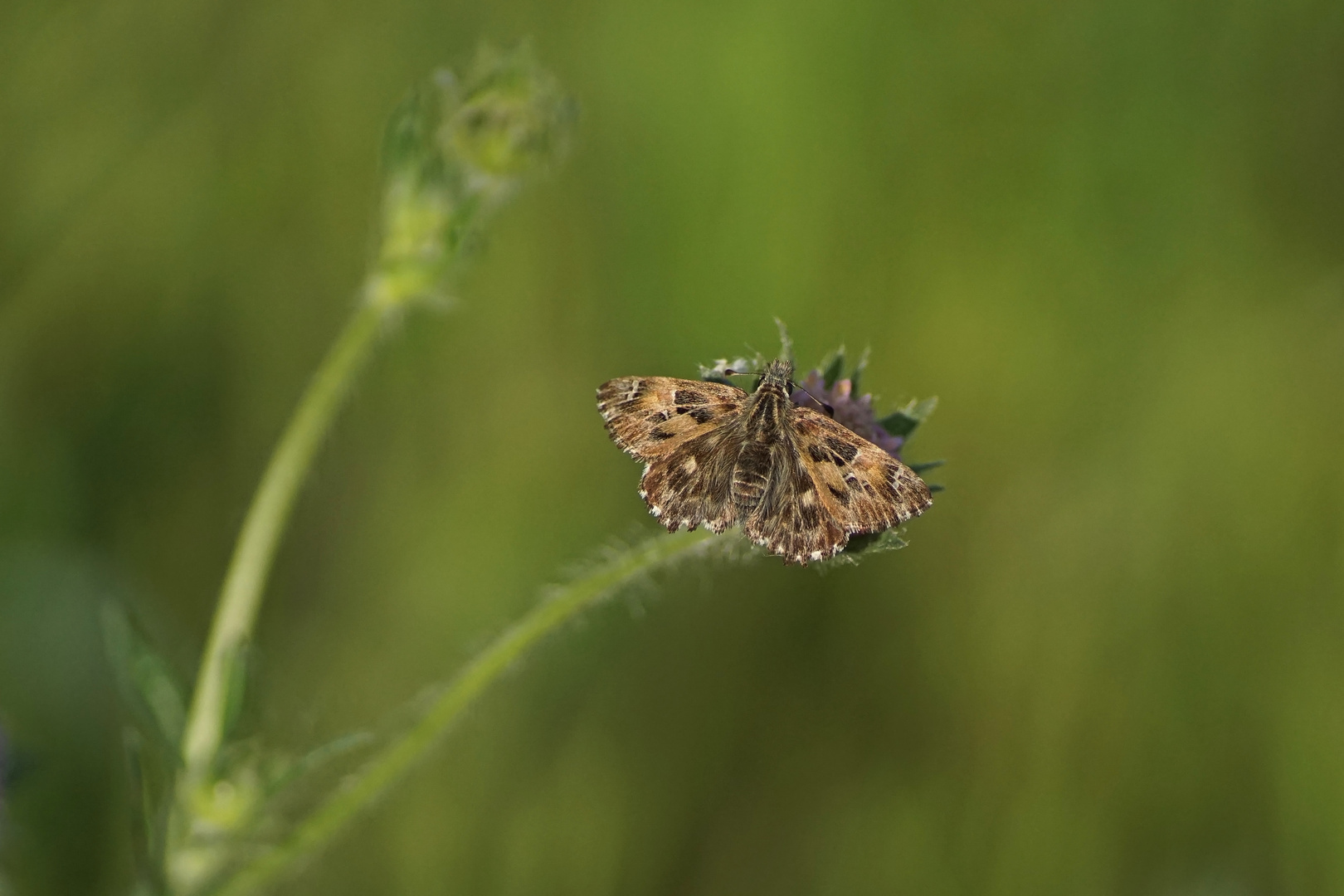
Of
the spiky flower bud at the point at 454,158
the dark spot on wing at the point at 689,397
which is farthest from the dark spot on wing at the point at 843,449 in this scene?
the spiky flower bud at the point at 454,158

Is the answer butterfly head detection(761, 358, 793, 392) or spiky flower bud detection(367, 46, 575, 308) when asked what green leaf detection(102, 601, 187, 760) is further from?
butterfly head detection(761, 358, 793, 392)

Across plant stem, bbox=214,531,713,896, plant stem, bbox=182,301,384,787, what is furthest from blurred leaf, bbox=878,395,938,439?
plant stem, bbox=182,301,384,787

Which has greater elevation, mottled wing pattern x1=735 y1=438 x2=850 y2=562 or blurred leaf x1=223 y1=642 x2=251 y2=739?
mottled wing pattern x1=735 y1=438 x2=850 y2=562

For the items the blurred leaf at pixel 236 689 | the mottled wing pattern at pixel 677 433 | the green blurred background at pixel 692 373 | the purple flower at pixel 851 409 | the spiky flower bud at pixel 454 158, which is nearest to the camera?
the mottled wing pattern at pixel 677 433

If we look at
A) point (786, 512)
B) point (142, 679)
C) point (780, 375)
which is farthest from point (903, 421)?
point (142, 679)

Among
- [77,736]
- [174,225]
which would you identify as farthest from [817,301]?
[77,736]

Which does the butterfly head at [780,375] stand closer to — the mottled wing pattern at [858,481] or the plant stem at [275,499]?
the mottled wing pattern at [858,481]

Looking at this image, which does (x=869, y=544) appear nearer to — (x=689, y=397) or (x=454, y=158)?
(x=689, y=397)

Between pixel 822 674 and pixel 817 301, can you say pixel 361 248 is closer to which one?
pixel 817 301
